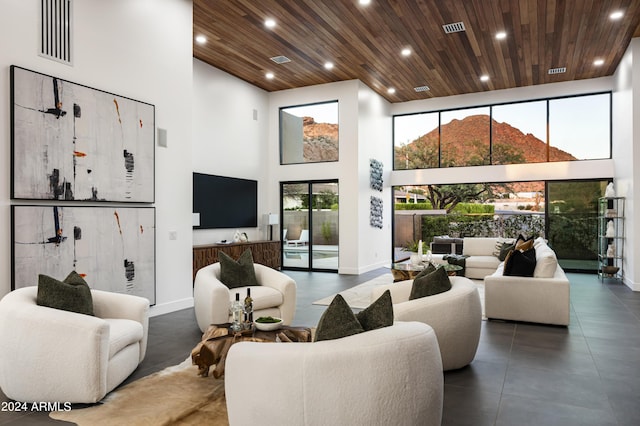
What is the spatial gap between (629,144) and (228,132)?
730 cm

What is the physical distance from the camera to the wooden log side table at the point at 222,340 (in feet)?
10.3

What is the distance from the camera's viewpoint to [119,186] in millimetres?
5000

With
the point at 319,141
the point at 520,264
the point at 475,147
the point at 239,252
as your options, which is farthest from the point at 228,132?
the point at 520,264

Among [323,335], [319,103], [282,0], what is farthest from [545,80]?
[323,335]

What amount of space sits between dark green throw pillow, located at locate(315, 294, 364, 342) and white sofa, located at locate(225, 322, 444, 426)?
0.08 metres

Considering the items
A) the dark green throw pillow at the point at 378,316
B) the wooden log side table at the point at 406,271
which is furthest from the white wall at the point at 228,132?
the dark green throw pillow at the point at 378,316

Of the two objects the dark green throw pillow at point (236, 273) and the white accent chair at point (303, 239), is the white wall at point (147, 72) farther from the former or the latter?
the white accent chair at point (303, 239)

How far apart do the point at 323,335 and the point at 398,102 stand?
10.1 meters

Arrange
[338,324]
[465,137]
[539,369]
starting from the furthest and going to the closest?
[465,137] < [539,369] < [338,324]

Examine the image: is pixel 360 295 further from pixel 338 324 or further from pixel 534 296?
pixel 338 324

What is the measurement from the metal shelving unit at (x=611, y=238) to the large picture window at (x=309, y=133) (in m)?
5.49

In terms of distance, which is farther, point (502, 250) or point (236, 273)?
point (502, 250)

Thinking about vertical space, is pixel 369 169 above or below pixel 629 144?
below

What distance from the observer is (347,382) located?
1.90 m
